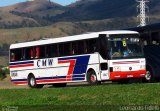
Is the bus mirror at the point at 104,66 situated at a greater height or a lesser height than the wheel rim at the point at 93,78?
greater

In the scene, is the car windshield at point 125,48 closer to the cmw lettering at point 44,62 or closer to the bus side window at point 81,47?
the bus side window at point 81,47

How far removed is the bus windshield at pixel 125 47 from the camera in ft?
95.8

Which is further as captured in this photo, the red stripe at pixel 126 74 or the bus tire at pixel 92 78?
the bus tire at pixel 92 78

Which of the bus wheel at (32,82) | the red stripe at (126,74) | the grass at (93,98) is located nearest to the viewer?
the grass at (93,98)

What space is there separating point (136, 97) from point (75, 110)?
360cm

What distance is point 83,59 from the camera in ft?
100

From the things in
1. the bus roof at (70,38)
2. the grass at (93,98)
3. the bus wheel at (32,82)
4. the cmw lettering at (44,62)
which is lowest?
the grass at (93,98)

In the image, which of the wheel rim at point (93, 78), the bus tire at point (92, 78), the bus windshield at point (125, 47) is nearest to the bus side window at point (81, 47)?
the bus tire at point (92, 78)

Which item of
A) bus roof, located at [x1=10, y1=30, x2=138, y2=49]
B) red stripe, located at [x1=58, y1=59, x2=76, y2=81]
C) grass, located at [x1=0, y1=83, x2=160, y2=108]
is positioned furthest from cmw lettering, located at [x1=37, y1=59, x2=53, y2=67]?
grass, located at [x1=0, y1=83, x2=160, y2=108]

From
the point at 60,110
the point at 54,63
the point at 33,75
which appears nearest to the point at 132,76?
the point at 54,63

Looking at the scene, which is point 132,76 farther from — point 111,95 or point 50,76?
point 111,95

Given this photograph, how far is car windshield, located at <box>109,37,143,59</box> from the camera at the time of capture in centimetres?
2920

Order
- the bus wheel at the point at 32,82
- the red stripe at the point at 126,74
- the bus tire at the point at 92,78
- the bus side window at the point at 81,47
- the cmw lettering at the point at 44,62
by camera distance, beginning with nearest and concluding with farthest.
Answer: the red stripe at the point at 126,74 < the bus tire at the point at 92,78 < the bus side window at the point at 81,47 < the cmw lettering at the point at 44,62 < the bus wheel at the point at 32,82

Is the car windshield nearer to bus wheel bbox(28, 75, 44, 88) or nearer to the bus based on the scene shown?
the bus
